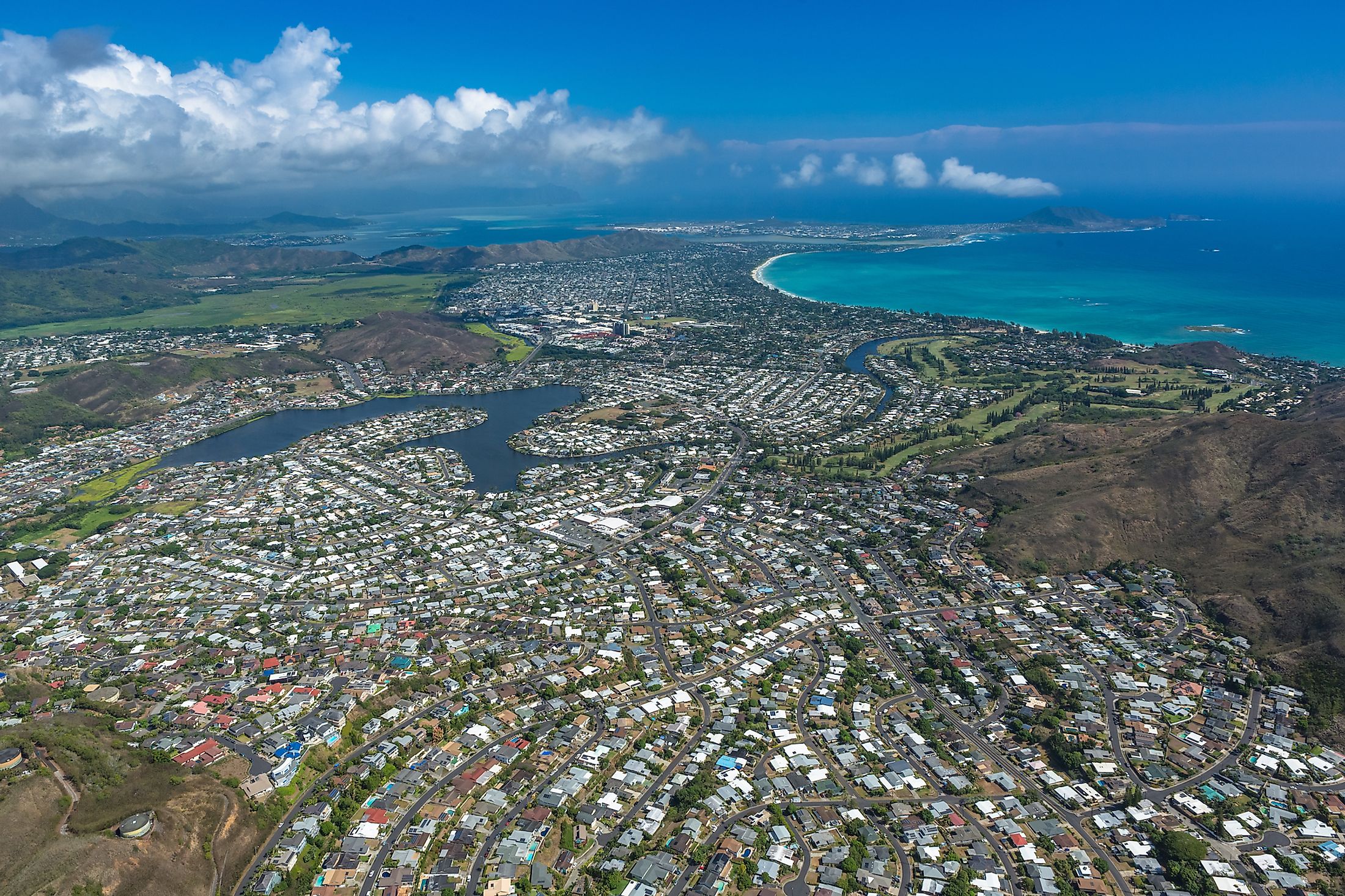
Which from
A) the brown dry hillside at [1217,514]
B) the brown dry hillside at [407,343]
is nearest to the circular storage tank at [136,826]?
the brown dry hillside at [1217,514]

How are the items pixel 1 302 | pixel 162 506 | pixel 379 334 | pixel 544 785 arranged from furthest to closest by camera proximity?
pixel 1 302
pixel 379 334
pixel 162 506
pixel 544 785

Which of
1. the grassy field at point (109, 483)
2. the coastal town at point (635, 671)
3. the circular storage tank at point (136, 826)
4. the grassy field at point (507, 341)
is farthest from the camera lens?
the grassy field at point (507, 341)

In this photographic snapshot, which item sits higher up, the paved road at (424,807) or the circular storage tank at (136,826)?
the circular storage tank at (136,826)

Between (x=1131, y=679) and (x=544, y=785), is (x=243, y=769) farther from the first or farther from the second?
(x=1131, y=679)

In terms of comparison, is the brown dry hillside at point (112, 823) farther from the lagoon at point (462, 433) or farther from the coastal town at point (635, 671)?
the lagoon at point (462, 433)

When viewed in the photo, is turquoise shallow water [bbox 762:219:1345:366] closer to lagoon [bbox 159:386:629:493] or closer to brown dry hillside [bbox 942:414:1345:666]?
brown dry hillside [bbox 942:414:1345:666]

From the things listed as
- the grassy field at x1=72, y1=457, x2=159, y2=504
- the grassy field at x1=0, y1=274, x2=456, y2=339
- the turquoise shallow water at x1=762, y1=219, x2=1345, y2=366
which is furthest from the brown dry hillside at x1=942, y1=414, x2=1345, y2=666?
the grassy field at x1=0, y1=274, x2=456, y2=339

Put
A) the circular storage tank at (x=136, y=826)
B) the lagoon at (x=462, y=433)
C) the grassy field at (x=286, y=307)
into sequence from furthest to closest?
the grassy field at (x=286, y=307) → the lagoon at (x=462, y=433) → the circular storage tank at (x=136, y=826)

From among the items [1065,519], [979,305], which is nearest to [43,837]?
[1065,519]
